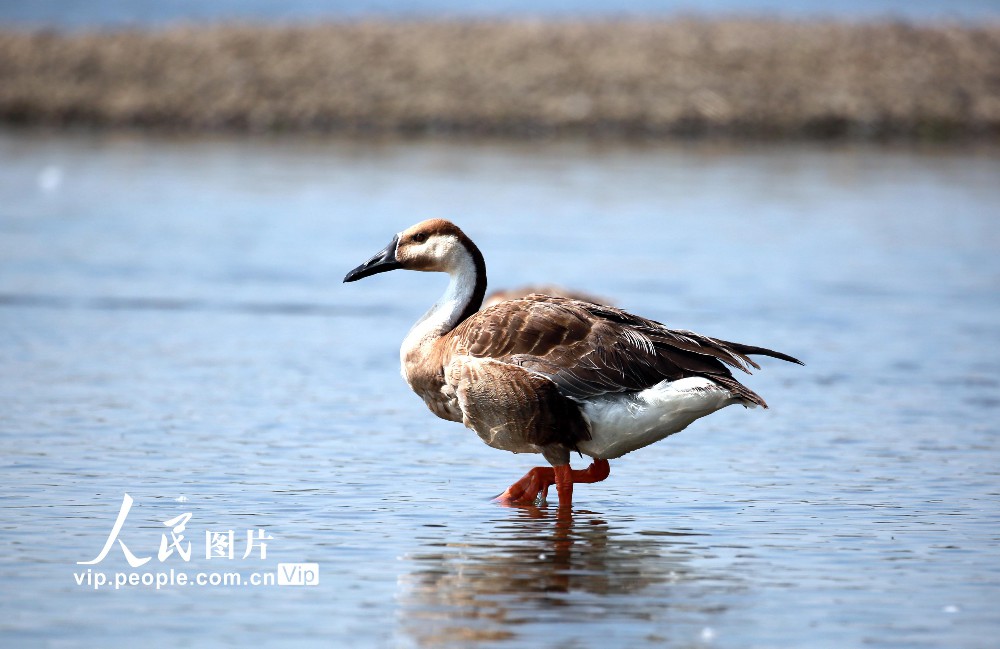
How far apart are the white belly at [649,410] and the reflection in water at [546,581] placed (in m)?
0.57

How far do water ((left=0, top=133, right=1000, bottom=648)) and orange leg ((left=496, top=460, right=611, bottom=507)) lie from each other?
0.14m

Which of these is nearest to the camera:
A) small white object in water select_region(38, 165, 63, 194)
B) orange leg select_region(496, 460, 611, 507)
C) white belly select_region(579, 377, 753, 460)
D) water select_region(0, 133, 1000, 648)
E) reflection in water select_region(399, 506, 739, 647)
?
reflection in water select_region(399, 506, 739, 647)

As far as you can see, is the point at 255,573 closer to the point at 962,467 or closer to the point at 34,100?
the point at 962,467

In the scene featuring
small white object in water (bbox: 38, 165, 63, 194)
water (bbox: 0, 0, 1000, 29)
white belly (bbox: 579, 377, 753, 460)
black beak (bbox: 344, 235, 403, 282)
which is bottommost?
white belly (bbox: 579, 377, 753, 460)

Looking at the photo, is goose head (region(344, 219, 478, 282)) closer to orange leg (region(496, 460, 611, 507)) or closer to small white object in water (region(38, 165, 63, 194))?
orange leg (region(496, 460, 611, 507))

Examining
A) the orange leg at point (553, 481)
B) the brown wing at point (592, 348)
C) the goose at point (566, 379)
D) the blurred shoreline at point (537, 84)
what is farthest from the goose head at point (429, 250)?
the blurred shoreline at point (537, 84)

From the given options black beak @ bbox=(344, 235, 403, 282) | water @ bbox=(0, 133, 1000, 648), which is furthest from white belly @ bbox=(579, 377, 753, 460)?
black beak @ bbox=(344, 235, 403, 282)

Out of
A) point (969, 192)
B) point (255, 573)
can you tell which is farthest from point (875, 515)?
point (969, 192)

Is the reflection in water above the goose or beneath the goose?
beneath

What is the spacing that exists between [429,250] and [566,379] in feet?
4.80

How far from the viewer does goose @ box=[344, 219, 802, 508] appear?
357 inches

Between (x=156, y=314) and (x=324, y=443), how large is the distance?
6.33m

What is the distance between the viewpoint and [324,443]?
11.3 meters

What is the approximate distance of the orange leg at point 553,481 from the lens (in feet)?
31.6
